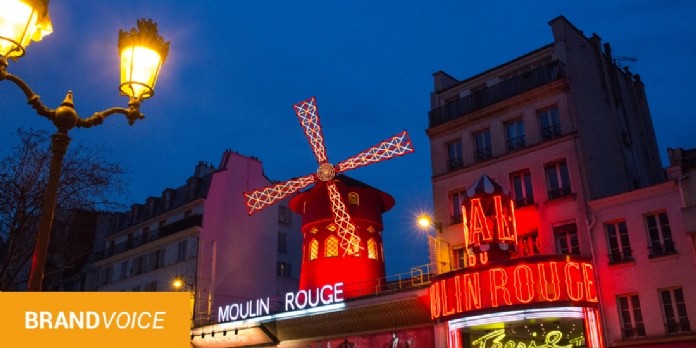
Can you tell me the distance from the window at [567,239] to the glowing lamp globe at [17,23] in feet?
42.6

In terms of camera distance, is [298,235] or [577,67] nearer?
[577,67]

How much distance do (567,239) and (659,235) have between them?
2000mm

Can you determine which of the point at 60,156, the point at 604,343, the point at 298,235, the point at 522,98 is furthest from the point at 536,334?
the point at 298,235

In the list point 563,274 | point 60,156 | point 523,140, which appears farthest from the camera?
point 523,140

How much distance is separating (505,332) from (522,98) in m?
5.80

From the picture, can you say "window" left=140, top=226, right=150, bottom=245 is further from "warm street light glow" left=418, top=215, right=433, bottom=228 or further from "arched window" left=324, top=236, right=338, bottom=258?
"warm street light glow" left=418, top=215, right=433, bottom=228

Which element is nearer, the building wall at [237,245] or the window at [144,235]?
the building wall at [237,245]

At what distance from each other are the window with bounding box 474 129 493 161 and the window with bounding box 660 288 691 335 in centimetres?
545

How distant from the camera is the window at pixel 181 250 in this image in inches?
1013

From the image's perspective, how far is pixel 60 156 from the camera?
4.34 m

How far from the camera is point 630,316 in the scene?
13391 millimetres

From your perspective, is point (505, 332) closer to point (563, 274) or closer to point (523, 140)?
point (563, 274)

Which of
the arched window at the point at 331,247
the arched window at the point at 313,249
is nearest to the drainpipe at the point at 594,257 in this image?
the arched window at the point at 331,247

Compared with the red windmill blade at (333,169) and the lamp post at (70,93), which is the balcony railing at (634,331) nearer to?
the red windmill blade at (333,169)
